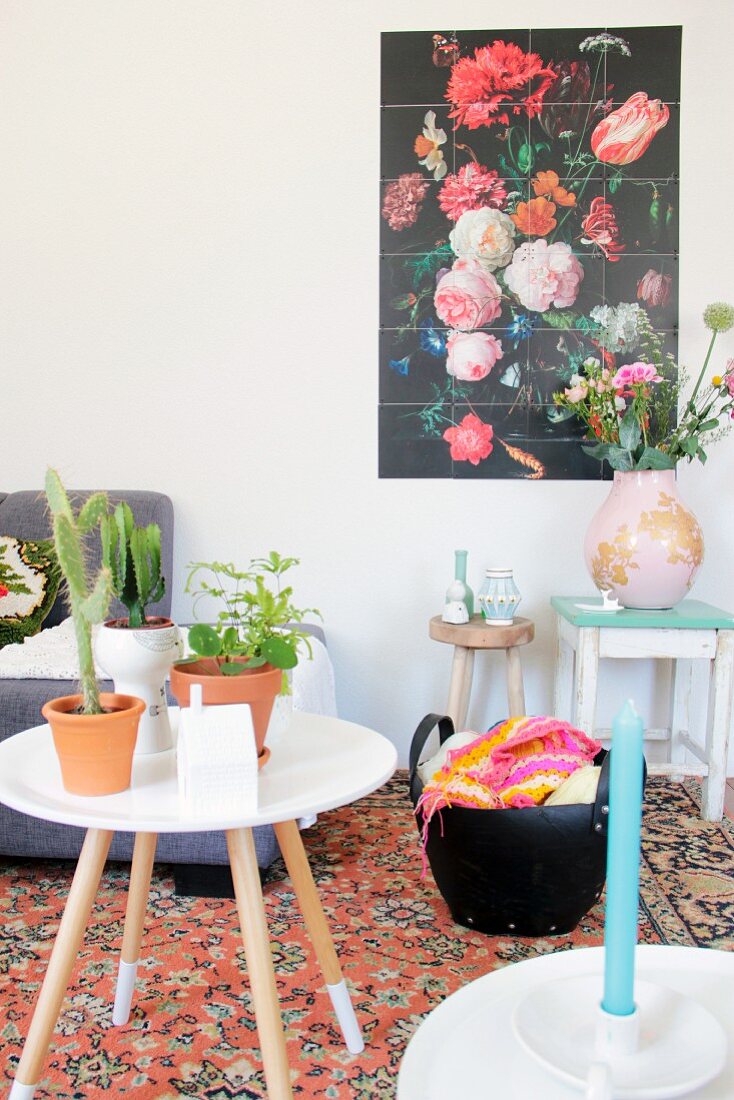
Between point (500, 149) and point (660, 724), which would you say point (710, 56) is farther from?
point (660, 724)

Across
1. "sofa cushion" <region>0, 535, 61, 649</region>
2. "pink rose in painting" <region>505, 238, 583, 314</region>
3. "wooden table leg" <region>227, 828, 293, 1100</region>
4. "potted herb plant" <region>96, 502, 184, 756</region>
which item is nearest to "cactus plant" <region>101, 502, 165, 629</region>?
"potted herb plant" <region>96, 502, 184, 756</region>

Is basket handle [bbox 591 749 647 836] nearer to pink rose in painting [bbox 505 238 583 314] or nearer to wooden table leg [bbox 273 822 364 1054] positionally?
wooden table leg [bbox 273 822 364 1054]

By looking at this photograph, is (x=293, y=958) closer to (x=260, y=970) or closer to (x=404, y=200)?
(x=260, y=970)

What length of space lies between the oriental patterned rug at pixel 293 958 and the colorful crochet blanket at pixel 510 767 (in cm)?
26

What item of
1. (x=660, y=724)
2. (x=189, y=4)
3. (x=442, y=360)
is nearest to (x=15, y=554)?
(x=442, y=360)

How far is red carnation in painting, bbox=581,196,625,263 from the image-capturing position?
272 cm

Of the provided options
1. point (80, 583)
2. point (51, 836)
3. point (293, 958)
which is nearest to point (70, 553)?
point (80, 583)

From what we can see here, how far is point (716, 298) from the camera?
8.87ft

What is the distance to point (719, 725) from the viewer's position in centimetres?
234

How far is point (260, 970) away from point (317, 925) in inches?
10.7

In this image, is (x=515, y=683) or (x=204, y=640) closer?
(x=204, y=640)

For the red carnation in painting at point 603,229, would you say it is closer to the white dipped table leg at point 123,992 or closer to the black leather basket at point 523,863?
the black leather basket at point 523,863

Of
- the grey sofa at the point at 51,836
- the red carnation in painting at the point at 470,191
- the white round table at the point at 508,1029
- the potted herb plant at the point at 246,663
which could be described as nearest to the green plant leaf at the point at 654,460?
the red carnation in painting at the point at 470,191

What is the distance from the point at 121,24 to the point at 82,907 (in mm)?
2564
